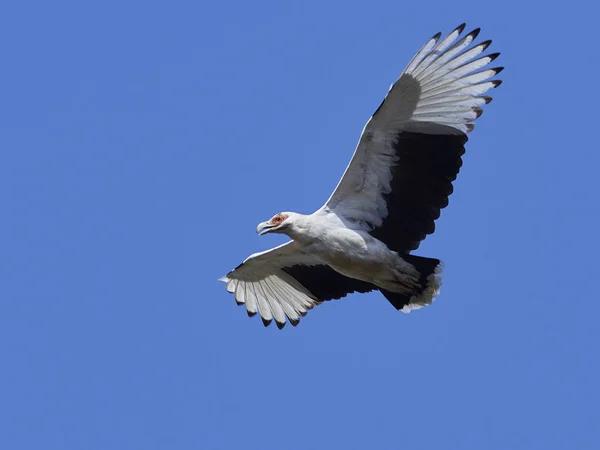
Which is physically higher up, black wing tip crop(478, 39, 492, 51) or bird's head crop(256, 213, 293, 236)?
black wing tip crop(478, 39, 492, 51)

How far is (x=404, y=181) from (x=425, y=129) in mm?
672

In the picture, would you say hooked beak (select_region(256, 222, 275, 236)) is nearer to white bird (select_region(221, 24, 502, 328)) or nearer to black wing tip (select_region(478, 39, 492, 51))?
white bird (select_region(221, 24, 502, 328))

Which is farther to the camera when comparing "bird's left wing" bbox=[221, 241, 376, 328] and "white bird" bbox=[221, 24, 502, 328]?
"bird's left wing" bbox=[221, 241, 376, 328]

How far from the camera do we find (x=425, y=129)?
13.8m

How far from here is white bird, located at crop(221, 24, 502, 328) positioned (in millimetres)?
13656

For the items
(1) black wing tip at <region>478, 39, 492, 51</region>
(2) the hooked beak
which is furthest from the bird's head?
(1) black wing tip at <region>478, 39, 492, 51</region>

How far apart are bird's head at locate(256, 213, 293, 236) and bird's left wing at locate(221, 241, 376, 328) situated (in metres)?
0.94

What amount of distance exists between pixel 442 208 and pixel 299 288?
271cm

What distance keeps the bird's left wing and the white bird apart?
860 millimetres

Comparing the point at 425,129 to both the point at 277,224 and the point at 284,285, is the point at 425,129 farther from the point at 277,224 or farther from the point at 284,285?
the point at 284,285

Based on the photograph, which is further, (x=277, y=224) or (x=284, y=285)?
(x=284, y=285)

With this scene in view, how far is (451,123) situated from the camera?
44.8 ft

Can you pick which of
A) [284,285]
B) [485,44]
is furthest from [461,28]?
[284,285]

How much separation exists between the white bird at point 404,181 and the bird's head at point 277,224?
0.04ft
